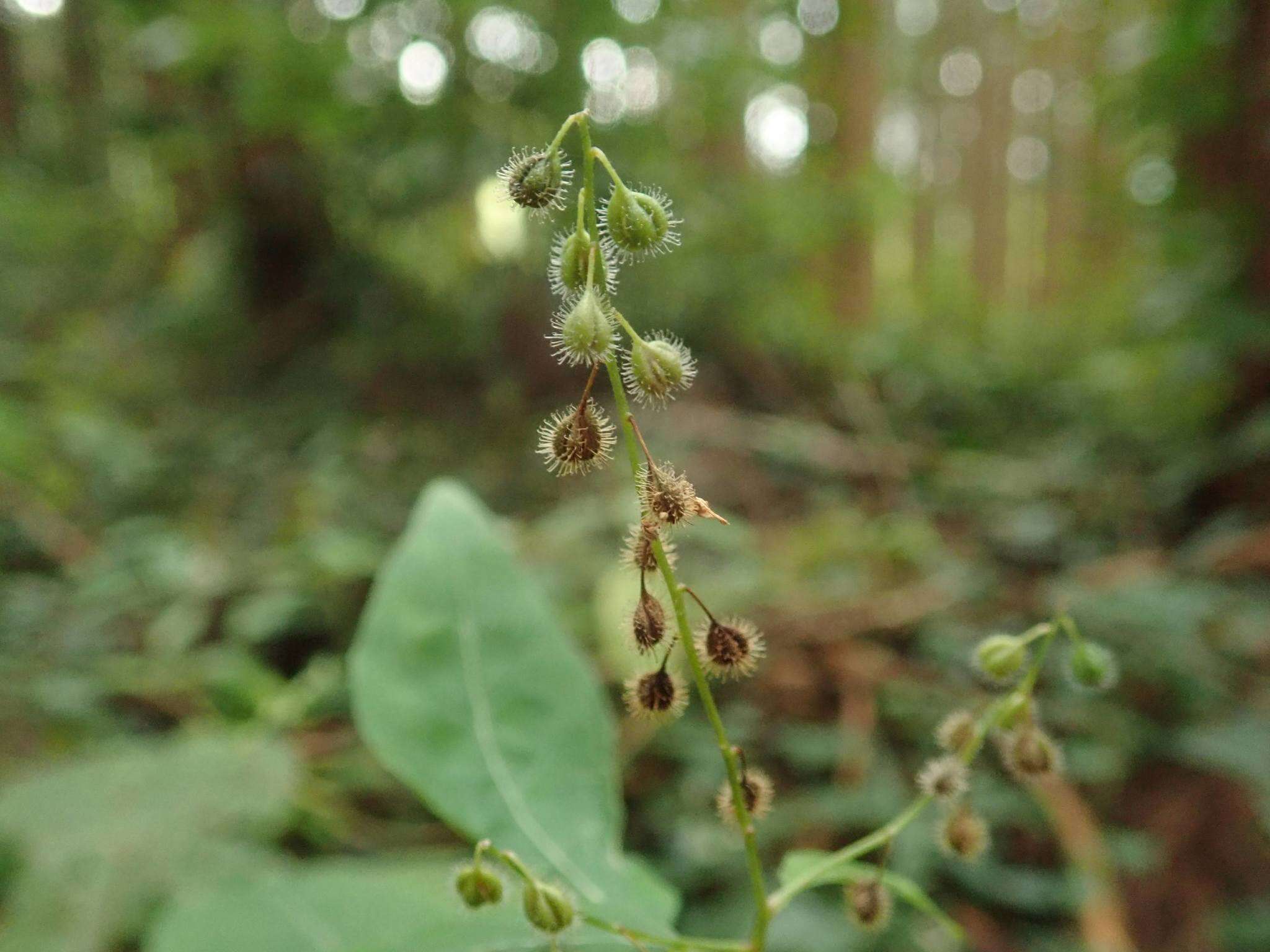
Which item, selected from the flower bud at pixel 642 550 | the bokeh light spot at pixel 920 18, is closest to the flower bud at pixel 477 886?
the flower bud at pixel 642 550

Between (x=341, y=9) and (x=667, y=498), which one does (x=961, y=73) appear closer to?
(x=341, y=9)

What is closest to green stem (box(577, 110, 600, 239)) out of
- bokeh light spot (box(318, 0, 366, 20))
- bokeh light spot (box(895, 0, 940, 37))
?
bokeh light spot (box(318, 0, 366, 20))

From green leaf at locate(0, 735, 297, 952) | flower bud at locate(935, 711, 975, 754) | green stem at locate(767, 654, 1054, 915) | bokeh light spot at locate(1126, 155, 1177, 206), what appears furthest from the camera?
bokeh light spot at locate(1126, 155, 1177, 206)

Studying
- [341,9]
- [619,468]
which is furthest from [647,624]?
[341,9]

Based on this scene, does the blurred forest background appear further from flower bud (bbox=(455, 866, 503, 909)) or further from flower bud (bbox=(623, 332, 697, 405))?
flower bud (bbox=(623, 332, 697, 405))

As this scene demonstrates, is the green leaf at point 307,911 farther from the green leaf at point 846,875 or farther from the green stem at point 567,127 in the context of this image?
the green stem at point 567,127

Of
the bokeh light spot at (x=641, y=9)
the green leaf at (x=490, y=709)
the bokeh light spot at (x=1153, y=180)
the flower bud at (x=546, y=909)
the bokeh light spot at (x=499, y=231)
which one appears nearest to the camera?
the flower bud at (x=546, y=909)
